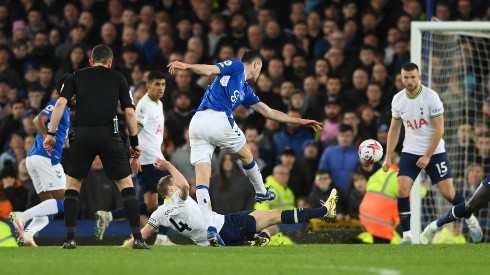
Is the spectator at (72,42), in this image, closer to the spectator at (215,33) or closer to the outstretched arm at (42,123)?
the spectator at (215,33)

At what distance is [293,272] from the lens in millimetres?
10672

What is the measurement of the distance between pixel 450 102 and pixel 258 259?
771cm

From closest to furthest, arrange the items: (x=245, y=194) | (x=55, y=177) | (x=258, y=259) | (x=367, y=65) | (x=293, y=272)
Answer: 1. (x=293, y=272)
2. (x=258, y=259)
3. (x=55, y=177)
4. (x=245, y=194)
5. (x=367, y=65)

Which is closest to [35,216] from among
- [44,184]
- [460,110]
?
[44,184]

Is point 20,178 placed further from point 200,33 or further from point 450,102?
point 450,102

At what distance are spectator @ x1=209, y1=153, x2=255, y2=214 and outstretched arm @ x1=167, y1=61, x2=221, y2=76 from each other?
4781 millimetres

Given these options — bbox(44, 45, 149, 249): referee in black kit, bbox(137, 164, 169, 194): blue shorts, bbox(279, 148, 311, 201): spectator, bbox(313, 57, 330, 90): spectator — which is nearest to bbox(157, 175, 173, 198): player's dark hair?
bbox(137, 164, 169, 194): blue shorts

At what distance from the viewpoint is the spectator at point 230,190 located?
18.6 meters

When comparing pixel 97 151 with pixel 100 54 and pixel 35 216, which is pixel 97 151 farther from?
pixel 35 216

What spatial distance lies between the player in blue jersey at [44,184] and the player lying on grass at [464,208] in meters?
4.66

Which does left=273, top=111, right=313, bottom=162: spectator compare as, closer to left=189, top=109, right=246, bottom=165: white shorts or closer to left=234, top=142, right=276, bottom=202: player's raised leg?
left=234, top=142, right=276, bottom=202: player's raised leg

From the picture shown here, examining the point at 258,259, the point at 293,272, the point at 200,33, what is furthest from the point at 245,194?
the point at 293,272

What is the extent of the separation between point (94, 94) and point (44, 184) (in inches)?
122

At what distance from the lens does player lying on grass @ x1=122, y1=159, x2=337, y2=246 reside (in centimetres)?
1465
